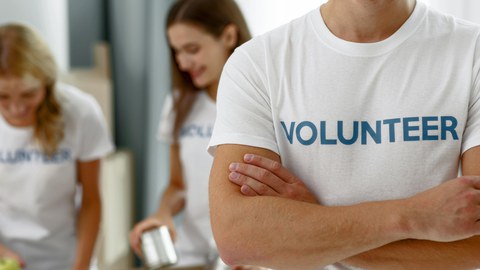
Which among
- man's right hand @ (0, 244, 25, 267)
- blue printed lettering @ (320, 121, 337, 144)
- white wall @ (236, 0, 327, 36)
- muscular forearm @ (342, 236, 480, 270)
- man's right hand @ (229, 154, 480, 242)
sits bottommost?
man's right hand @ (0, 244, 25, 267)

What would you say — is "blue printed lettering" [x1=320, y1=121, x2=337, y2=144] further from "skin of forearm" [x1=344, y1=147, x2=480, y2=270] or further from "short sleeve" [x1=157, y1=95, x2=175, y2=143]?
"short sleeve" [x1=157, y1=95, x2=175, y2=143]

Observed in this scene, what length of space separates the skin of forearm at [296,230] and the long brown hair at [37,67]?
38.1 inches

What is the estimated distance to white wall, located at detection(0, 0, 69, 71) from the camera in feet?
9.70

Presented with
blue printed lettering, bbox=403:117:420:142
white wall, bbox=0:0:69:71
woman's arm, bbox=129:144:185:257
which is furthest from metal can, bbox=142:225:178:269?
white wall, bbox=0:0:69:71

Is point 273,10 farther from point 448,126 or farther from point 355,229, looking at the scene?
point 355,229

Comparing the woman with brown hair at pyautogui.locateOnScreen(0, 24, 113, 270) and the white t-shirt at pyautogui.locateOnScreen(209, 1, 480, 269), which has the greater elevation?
the white t-shirt at pyautogui.locateOnScreen(209, 1, 480, 269)

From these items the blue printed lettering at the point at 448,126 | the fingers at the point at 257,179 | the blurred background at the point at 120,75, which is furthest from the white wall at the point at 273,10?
the fingers at the point at 257,179

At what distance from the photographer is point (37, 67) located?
6.47ft

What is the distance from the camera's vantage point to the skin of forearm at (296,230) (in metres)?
1.10

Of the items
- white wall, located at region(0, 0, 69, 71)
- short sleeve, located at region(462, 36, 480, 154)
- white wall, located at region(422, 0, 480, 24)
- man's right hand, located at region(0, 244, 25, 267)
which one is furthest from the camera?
white wall, located at region(0, 0, 69, 71)

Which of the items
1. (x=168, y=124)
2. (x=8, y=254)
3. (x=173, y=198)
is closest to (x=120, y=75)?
(x=168, y=124)

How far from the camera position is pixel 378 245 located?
111 centimetres

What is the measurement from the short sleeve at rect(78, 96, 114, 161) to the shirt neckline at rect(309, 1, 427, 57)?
1028 millimetres

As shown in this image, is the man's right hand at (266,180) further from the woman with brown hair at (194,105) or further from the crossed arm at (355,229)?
the woman with brown hair at (194,105)
